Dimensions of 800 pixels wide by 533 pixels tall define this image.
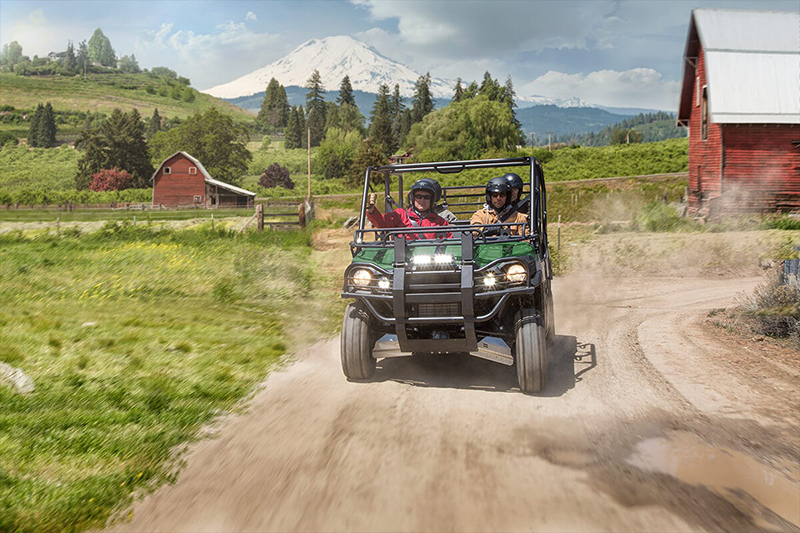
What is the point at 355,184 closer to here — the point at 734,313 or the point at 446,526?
the point at 734,313

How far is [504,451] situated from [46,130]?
487 ft

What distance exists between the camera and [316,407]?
233 inches

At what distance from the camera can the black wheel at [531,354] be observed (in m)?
6.08

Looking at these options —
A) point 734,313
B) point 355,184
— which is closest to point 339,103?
point 355,184

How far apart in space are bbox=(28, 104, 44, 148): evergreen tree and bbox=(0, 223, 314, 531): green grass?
129891 millimetres

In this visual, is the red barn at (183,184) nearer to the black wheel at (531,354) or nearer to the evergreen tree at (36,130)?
the black wheel at (531,354)

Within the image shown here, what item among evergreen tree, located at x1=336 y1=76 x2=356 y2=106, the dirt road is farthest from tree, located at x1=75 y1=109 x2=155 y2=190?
the dirt road

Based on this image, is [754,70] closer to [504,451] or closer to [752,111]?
[752,111]

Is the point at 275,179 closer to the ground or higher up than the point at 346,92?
closer to the ground

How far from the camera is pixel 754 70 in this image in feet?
87.8

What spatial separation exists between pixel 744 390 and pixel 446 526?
416 centimetres

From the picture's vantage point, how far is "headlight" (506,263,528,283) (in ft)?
19.9

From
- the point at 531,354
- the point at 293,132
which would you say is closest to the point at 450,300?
the point at 531,354

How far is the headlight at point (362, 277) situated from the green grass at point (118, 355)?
5.40ft
